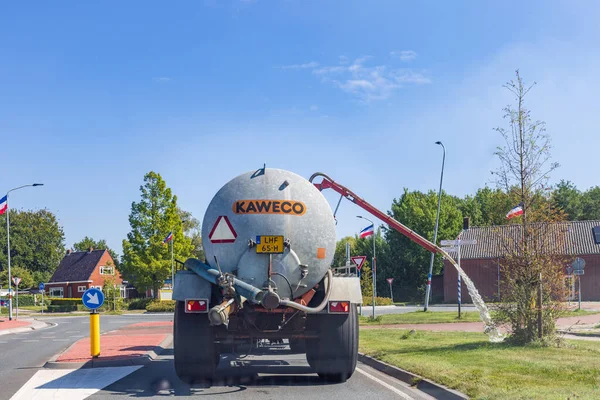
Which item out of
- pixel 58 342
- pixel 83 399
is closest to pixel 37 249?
pixel 58 342

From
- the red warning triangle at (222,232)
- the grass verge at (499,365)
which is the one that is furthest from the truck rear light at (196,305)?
the grass verge at (499,365)

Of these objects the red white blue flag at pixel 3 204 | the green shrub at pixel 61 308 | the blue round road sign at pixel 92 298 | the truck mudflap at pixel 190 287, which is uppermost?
the red white blue flag at pixel 3 204

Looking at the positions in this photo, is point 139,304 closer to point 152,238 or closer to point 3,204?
point 152,238

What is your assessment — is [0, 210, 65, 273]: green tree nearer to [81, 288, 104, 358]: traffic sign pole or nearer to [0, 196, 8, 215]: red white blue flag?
[0, 196, 8, 215]: red white blue flag

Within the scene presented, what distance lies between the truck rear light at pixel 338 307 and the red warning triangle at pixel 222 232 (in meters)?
1.79

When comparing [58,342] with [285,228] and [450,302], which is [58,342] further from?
[450,302]

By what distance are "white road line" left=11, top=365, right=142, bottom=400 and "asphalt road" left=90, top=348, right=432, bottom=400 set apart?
259mm

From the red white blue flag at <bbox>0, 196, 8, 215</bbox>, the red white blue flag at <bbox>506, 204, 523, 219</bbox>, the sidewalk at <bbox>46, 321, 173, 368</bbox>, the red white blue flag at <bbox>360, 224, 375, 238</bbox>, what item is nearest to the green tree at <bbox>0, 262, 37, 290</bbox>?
the red white blue flag at <bbox>0, 196, 8, 215</bbox>

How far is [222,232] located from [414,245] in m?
58.0

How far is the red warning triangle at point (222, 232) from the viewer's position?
997cm

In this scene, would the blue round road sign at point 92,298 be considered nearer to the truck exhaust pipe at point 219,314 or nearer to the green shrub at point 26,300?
the truck exhaust pipe at point 219,314

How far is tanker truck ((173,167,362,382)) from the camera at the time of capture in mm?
9859

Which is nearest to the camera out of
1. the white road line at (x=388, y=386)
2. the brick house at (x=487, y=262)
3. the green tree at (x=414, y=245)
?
the white road line at (x=388, y=386)

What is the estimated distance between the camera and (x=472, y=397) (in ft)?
27.0
